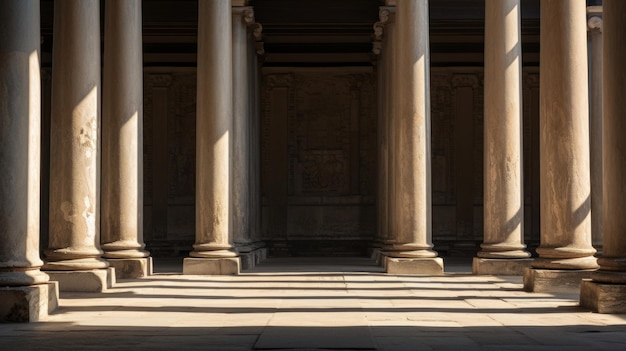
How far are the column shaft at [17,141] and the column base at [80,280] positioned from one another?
22.2ft

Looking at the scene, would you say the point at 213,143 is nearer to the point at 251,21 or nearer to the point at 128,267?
the point at 128,267

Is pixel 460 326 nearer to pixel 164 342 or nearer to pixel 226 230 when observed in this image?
pixel 164 342

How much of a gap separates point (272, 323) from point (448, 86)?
4580cm

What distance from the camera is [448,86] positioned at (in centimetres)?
6350

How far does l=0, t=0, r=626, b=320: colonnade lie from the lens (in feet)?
67.7

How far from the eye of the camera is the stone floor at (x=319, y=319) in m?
16.1

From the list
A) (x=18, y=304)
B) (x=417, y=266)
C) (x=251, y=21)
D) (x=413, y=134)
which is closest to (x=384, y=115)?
(x=251, y=21)

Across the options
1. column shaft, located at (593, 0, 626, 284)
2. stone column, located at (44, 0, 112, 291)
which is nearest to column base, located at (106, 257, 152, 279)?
stone column, located at (44, 0, 112, 291)

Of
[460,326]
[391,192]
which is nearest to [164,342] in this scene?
[460,326]

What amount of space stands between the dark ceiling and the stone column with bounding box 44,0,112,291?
27.8 metres

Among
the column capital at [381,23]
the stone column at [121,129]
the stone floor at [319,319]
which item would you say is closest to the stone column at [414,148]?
the stone floor at [319,319]

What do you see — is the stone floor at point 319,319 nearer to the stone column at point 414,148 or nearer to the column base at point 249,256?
the stone column at point 414,148

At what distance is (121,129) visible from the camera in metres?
33.4

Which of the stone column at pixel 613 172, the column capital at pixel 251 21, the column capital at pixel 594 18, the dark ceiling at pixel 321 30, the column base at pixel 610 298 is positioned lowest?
the column base at pixel 610 298
